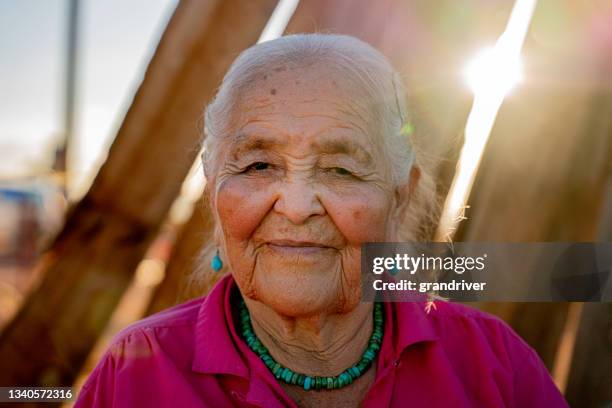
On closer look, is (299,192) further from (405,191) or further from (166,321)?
(166,321)

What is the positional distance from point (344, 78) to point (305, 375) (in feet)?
2.35

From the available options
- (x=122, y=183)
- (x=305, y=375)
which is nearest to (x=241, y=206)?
(x=305, y=375)

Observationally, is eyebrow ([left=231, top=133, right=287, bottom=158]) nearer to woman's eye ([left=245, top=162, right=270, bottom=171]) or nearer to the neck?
woman's eye ([left=245, top=162, right=270, bottom=171])

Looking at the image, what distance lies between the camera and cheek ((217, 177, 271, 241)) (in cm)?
138

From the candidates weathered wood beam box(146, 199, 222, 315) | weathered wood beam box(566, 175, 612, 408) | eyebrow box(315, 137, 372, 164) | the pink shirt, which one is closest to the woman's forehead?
eyebrow box(315, 137, 372, 164)

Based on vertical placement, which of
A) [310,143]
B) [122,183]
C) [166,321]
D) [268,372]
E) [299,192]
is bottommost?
[268,372]

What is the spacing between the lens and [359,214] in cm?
139

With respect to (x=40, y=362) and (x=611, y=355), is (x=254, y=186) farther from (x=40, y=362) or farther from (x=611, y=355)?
(x=611, y=355)

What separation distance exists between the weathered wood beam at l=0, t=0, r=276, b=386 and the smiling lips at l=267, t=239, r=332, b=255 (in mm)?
626

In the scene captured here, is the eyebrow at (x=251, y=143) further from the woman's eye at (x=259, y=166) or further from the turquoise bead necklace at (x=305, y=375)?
the turquoise bead necklace at (x=305, y=375)

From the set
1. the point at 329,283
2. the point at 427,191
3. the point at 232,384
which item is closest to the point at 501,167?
the point at 427,191

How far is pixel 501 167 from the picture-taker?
6.79ft

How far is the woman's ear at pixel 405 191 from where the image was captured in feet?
5.15

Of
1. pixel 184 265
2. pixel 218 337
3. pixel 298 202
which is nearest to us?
pixel 298 202
